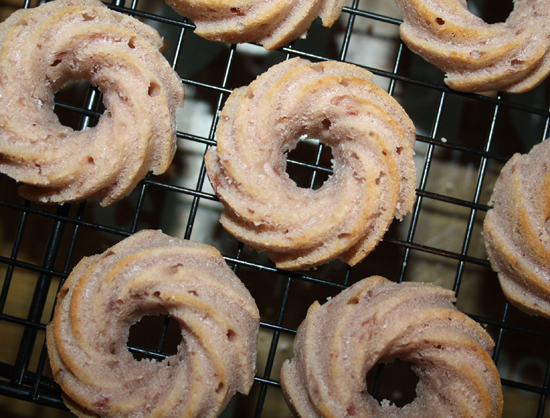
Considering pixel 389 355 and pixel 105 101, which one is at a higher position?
pixel 105 101

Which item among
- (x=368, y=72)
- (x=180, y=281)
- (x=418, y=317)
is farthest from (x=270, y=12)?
(x=418, y=317)

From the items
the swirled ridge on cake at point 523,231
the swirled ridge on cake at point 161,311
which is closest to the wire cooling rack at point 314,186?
the swirled ridge on cake at point 523,231

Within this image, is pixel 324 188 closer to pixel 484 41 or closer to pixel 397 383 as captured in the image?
pixel 484 41

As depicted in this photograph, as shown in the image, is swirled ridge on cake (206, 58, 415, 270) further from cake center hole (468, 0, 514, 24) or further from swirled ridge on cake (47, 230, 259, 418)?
cake center hole (468, 0, 514, 24)

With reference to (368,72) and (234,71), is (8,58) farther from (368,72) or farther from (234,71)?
(368,72)

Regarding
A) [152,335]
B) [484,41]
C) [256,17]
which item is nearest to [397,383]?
[152,335]

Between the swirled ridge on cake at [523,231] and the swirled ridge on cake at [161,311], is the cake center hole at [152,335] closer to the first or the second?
the swirled ridge on cake at [161,311]
